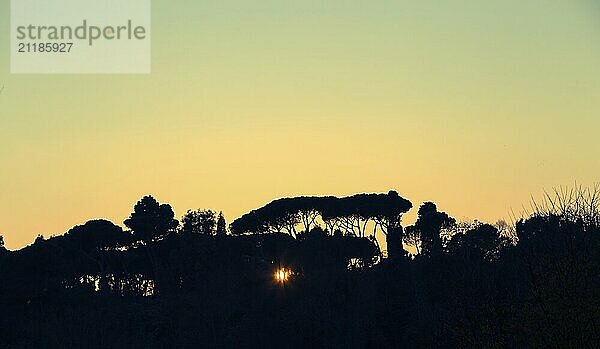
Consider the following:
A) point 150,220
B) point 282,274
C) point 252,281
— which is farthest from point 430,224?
point 150,220

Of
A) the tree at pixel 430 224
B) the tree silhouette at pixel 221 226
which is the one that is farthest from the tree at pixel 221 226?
the tree at pixel 430 224

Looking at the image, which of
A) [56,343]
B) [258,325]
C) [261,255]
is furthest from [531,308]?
[261,255]

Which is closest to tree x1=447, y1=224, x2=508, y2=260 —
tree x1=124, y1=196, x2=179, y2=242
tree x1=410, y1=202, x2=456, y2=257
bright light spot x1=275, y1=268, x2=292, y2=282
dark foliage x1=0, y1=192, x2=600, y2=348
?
dark foliage x1=0, y1=192, x2=600, y2=348

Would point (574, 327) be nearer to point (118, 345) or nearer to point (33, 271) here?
point (118, 345)

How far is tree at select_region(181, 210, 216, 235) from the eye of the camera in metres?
60.0

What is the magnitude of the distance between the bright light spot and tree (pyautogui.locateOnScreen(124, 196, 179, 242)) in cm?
937

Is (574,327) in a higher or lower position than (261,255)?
lower

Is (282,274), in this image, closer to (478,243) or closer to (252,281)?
(252,281)

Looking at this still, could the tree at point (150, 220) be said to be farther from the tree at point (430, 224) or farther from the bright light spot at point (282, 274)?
the tree at point (430, 224)

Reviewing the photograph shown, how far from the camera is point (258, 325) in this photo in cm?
4628

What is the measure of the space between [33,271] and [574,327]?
4000cm

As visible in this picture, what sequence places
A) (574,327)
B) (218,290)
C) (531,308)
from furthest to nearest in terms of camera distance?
(218,290)
(531,308)
(574,327)

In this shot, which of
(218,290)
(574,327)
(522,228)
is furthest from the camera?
(218,290)

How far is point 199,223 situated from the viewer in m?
60.7
